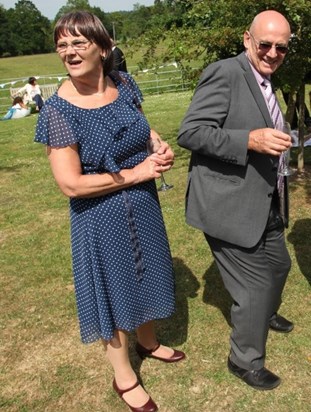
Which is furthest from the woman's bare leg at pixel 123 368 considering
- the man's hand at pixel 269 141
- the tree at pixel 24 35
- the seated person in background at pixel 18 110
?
the tree at pixel 24 35

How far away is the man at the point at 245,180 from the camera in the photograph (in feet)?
7.80

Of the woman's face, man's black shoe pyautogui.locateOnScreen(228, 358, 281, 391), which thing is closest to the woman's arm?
the woman's face

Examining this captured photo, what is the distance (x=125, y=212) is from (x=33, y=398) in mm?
1459

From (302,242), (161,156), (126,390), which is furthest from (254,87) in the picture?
(302,242)

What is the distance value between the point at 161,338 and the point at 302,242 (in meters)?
1.95

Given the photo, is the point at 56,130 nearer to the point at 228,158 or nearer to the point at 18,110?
the point at 228,158

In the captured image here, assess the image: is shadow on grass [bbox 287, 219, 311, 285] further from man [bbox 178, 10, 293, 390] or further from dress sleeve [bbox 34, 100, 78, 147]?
dress sleeve [bbox 34, 100, 78, 147]

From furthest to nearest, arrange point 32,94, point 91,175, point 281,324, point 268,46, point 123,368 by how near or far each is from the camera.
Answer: point 32,94 < point 281,324 < point 123,368 < point 268,46 < point 91,175

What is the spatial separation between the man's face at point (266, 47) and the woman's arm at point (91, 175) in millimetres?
683

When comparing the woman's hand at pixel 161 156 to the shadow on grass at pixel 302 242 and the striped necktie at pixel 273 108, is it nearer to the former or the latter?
the striped necktie at pixel 273 108

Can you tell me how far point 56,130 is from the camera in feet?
7.13

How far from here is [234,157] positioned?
2371mm

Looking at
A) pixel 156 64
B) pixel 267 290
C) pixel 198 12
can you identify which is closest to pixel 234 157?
pixel 267 290

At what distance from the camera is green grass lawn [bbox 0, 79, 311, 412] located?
290 centimetres
